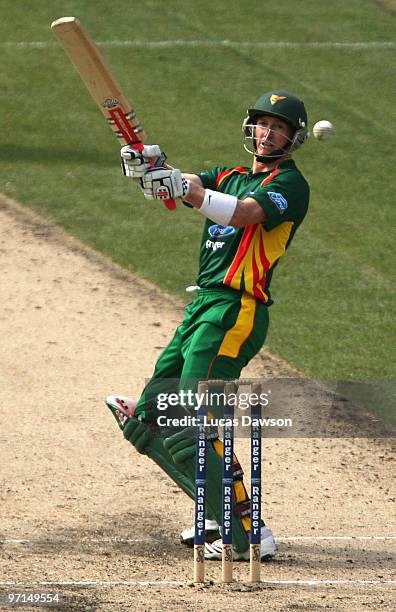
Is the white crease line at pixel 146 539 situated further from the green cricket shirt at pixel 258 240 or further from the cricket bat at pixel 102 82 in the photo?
the cricket bat at pixel 102 82

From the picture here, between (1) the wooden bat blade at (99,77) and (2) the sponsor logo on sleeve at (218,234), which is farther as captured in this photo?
(2) the sponsor logo on sleeve at (218,234)

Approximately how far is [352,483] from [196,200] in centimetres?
303

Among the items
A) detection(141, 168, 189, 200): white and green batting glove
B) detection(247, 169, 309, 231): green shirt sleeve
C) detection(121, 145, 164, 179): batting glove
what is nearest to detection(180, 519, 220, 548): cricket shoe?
detection(247, 169, 309, 231): green shirt sleeve

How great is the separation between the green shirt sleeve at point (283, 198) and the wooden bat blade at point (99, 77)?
32.3 inches

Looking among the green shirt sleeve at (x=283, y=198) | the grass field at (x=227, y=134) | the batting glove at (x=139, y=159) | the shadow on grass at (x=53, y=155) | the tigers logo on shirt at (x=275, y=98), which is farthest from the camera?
the shadow on grass at (x=53, y=155)

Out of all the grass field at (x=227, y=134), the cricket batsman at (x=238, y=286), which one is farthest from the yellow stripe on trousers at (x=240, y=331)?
the grass field at (x=227, y=134)

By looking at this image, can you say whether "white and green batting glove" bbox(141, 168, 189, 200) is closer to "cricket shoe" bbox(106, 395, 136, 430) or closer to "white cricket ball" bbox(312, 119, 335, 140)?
"white cricket ball" bbox(312, 119, 335, 140)

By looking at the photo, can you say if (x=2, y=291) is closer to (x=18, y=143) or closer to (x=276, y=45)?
(x=18, y=143)

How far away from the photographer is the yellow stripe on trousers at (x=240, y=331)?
24.1 feet

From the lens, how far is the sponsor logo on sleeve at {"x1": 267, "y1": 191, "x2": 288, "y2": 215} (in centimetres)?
721

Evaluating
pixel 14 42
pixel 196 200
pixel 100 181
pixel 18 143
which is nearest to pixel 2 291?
pixel 100 181

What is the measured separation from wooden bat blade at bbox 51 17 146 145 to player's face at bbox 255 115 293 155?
2.75ft

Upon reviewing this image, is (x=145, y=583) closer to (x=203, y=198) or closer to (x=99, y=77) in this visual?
(x=203, y=198)

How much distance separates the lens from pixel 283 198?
286 inches
